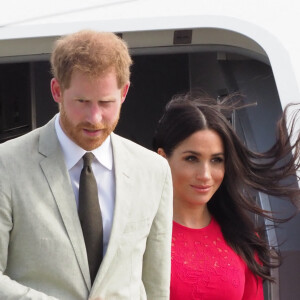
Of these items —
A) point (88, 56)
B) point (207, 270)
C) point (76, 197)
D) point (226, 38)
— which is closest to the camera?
point (88, 56)

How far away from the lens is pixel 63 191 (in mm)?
2166

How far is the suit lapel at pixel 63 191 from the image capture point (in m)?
2.14

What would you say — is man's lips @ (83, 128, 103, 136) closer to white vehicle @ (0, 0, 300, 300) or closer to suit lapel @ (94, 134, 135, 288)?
suit lapel @ (94, 134, 135, 288)

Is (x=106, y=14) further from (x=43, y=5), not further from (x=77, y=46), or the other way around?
(x=77, y=46)

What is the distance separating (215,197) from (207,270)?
1.15 feet

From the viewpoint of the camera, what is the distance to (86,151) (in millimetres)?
2209

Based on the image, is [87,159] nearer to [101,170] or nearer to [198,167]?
[101,170]

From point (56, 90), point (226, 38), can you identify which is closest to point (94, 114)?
point (56, 90)

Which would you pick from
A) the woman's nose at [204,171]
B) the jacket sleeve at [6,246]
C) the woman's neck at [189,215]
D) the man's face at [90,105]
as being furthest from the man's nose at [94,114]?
the woman's neck at [189,215]

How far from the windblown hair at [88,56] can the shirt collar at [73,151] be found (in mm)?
175

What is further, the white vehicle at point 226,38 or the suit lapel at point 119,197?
the white vehicle at point 226,38

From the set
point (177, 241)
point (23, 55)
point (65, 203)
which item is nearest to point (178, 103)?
point (177, 241)

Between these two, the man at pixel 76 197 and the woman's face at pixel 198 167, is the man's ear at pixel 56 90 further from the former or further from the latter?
the woman's face at pixel 198 167

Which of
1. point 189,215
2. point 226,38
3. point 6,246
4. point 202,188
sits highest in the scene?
point 226,38
